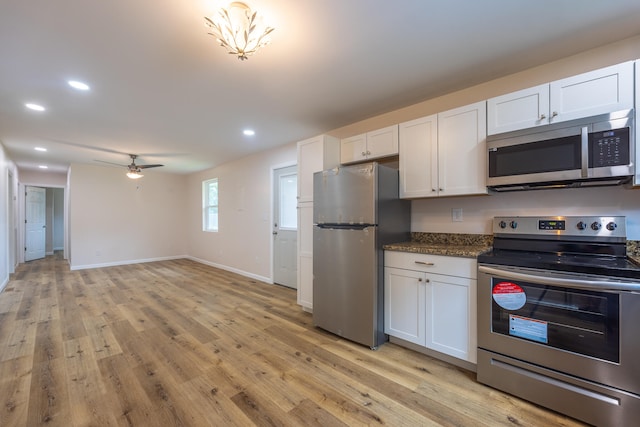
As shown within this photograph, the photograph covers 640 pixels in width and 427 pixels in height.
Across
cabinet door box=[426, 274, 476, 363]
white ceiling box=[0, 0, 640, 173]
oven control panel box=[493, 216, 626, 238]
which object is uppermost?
white ceiling box=[0, 0, 640, 173]

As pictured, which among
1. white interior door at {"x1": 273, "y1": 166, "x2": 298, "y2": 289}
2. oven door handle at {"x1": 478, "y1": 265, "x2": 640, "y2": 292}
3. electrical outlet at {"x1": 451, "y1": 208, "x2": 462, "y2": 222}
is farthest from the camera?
white interior door at {"x1": 273, "y1": 166, "x2": 298, "y2": 289}

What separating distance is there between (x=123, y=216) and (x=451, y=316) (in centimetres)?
759

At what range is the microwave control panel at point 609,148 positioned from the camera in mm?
1697

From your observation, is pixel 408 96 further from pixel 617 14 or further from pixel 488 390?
pixel 488 390

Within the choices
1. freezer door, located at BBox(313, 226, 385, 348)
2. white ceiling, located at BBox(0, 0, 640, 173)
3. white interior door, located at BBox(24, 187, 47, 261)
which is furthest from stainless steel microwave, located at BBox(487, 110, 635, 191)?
white interior door, located at BBox(24, 187, 47, 261)

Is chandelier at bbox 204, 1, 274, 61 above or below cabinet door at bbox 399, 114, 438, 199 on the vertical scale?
above

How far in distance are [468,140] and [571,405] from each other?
190 centimetres

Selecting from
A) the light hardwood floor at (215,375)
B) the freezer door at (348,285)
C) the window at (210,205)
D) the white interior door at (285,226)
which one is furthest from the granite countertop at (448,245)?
the window at (210,205)

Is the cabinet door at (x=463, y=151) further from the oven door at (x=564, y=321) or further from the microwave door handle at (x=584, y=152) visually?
the oven door at (x=564, y=321)

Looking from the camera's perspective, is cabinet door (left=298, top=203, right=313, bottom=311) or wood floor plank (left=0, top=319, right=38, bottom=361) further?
cabinet door (left=298, top=203, right=313, bottom=311)

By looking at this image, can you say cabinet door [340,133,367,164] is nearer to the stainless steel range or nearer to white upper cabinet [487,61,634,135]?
white upper cabinet [487,61,634,135]

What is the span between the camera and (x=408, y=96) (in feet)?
9.16

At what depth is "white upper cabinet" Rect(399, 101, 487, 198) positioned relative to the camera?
7.46 ft

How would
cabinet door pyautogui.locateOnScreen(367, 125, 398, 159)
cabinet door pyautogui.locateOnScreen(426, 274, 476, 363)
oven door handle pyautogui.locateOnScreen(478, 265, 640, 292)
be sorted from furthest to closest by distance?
cabinet door pyautogui.locateOnScreen(367, 125, 398, 159) → cabinet door pyautogui.locateOnScreen(426, 274, 476, 363) → oven door handle pyautogui.locateOnScreen(478, 265, 640, 292)
